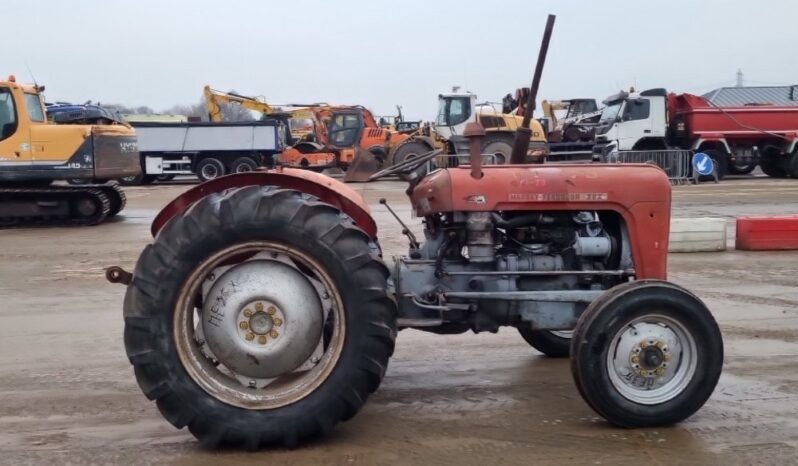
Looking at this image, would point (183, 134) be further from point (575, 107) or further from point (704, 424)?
point (704, 424)

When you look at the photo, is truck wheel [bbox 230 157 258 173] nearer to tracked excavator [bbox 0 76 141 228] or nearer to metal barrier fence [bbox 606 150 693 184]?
metal barrier fence [bbox 606 150 693 184]

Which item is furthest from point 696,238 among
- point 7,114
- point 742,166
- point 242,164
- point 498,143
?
point 242,164

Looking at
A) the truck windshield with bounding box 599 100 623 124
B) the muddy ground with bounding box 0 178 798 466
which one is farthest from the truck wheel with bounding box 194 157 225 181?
the muddy ground with bounding box 0 178 798 466

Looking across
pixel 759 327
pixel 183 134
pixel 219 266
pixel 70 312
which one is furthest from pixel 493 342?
pixel 183 134

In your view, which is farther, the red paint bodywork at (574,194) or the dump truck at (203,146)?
the dump truck at (203,146)

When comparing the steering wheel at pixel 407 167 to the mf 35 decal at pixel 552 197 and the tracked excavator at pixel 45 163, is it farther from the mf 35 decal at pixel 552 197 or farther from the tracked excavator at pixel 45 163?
the tracked excavator at pixel 45 163

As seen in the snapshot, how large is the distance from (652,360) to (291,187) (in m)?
2.10

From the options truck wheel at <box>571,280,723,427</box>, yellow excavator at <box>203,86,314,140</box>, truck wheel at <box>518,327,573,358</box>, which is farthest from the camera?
yellow excavator at <box>203,86,314,140</box>

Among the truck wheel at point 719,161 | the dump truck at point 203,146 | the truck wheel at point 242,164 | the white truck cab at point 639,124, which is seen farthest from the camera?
the truck wheel at point 242,164

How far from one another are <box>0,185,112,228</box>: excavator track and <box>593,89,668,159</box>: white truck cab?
15397 millimetres

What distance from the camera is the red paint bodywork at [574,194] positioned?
4918 mm

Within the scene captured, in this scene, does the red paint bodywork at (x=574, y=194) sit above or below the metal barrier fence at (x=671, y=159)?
above

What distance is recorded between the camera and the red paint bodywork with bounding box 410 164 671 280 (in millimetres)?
4918

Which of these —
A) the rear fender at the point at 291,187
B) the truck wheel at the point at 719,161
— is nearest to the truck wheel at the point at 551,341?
the rear fender at the point at 291,187
